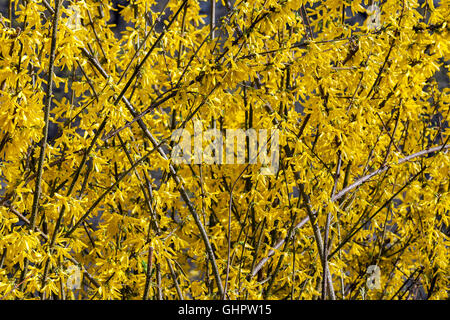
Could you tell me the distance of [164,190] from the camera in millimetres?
2123

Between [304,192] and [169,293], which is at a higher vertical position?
[304,192]

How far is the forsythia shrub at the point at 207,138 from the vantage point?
1.69 metres

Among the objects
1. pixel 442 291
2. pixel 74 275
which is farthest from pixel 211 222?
pixel 442 291

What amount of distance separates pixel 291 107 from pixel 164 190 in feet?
2.47

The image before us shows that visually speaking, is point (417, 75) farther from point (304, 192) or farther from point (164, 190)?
point (164, 190)

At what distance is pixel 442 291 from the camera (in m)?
3.07

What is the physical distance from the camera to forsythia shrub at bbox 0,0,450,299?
66.7 inches

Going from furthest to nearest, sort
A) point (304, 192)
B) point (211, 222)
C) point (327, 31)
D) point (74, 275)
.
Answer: point (211, 222), point (327, 31), point (304, 192), point (74, 275)

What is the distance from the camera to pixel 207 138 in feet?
7.64
